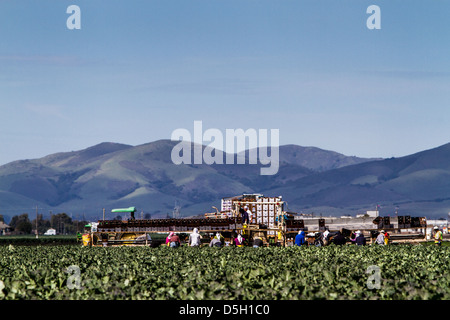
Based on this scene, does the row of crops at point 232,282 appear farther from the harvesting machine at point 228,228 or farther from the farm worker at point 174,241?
the harvesting machine at point 228,228

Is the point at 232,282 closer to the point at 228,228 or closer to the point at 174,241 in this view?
Answer: the point at 174,241

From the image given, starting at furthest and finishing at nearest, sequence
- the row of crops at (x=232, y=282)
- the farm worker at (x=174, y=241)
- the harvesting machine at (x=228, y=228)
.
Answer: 1. the harvesting machine at (x=228, y=228)
2. the farm worker at (x=174, y=241)
3. the row of crops at (x=232, y=282)

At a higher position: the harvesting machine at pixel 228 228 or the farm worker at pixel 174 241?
the harvesting machine at pixel 228 228

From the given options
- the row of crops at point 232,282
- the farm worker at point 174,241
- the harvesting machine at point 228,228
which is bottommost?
the row of crops at point 232,282

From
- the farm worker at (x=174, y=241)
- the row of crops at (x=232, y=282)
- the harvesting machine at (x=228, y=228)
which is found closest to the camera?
the row of crops at (x=232, y=282)

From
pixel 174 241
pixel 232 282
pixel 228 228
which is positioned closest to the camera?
pixel 232 282

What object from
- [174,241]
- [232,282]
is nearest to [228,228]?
[174,241]

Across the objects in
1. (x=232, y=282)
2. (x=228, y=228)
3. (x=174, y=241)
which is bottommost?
(x=232, y=282)

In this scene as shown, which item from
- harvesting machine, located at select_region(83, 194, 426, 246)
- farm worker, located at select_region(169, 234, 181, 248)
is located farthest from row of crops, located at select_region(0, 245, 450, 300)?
harvesting machine, located at select_region(83, 194, 426, 246)

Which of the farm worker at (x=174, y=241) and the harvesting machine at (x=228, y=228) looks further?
the harvesting machine at (x=228, y=228)

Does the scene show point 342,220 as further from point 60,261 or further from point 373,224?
point 60,261

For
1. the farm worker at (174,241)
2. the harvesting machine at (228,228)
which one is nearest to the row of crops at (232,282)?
the farm worker at (174,241)
